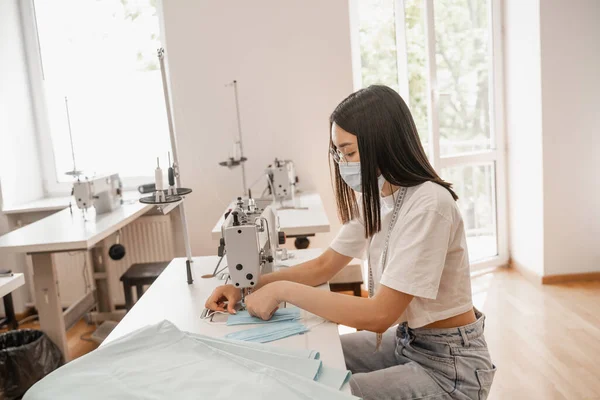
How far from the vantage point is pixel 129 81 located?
14.7 feet

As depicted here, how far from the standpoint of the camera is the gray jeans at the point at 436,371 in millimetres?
1427

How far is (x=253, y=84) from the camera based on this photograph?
13.8ft

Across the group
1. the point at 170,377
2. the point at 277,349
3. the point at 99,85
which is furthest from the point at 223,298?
the point at 99,85

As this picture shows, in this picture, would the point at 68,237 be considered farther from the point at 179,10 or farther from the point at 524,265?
the point at 524,265

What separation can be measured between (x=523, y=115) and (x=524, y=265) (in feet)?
3.66

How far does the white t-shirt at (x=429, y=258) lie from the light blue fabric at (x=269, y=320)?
31 cm

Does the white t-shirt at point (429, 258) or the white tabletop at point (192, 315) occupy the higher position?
the white t-shirt at point (429, 258)

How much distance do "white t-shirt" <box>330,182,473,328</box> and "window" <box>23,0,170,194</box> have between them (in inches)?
133

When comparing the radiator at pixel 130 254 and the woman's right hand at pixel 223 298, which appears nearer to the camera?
the woman's right hand at pixel 223 298

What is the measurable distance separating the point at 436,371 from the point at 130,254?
3.26m

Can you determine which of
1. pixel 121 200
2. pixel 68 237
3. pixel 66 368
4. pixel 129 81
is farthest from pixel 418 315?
pixel 129 81

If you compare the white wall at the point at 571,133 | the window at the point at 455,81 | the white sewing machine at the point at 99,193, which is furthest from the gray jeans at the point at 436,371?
the window at the point at 455,81

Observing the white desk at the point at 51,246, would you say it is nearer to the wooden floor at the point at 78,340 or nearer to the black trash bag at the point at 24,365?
the black trash bag at the point at 24,365

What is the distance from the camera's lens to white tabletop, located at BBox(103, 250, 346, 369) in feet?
4.81
